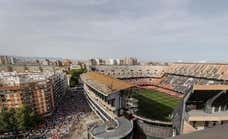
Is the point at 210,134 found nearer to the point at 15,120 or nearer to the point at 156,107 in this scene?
the point at 15,120

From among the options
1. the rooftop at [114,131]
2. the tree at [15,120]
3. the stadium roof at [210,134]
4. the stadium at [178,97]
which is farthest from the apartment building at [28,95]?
the stadium roof at [210,134]

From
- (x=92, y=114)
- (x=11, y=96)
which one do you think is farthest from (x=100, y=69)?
(x=11, y=96)

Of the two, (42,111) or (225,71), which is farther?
(225,71)

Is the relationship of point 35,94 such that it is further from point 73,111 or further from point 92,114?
point 92,114

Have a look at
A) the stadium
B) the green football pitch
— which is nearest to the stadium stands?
the stadium

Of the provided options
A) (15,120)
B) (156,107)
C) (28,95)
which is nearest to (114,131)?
(15,120)

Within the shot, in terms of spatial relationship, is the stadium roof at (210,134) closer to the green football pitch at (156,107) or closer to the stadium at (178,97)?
the stadium at (178,97)

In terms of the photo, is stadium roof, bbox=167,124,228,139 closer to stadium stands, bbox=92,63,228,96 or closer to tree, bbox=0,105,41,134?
tree, bbox=0,105,41,134

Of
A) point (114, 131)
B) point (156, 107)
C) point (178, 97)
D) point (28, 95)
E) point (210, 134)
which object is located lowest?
point (156, 107)
